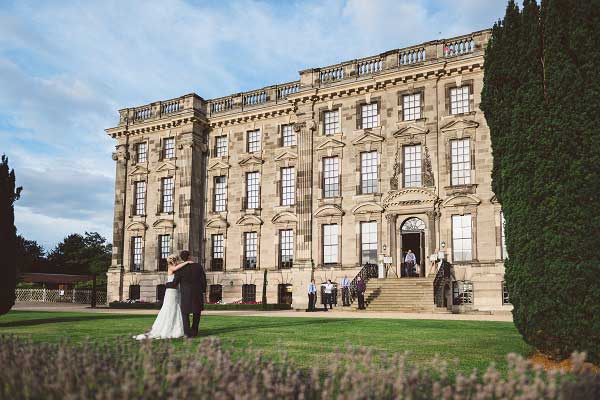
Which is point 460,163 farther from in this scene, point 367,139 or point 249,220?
A: point 249,220

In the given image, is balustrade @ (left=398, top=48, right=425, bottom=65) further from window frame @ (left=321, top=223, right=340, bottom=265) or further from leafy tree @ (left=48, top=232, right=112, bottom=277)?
leafy tree @ (left=48, top=232, right=112, bottom=277)

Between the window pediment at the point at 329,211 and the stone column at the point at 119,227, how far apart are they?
50.8 ft

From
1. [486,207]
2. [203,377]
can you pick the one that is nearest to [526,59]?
[203,377]

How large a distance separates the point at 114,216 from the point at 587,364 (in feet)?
118

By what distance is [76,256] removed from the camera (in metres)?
65.7

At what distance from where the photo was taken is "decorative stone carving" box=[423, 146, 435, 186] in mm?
29092

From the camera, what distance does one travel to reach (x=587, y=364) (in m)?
8.66

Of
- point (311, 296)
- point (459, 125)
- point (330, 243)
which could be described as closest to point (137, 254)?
point (330, 243)

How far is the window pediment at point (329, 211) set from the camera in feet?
103

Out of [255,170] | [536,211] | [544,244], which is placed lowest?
[544,244]

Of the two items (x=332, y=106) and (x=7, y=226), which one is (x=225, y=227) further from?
(x=7, y=226)

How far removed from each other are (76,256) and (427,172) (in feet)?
165

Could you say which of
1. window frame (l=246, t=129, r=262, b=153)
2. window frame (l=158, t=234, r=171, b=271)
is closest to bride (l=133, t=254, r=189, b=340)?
window frame (l=246, t=129, r=262, b=153)

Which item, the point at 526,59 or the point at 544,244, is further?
the point at 526,59
